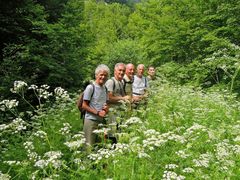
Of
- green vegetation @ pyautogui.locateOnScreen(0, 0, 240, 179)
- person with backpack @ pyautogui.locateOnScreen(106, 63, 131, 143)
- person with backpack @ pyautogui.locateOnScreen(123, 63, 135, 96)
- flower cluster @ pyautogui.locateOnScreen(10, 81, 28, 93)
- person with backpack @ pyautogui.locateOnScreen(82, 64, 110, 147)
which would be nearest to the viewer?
green vegetation @ pyautogui.locateOnScreen(0, 0, 240, 179)

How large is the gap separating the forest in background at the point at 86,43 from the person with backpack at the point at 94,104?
236cm

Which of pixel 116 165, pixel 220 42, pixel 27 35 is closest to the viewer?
pixel 116 165

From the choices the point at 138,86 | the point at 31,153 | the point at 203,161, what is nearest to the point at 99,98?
the point at 31,153

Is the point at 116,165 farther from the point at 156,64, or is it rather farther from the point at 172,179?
the point at 156,64

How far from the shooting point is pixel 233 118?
6.34 meters

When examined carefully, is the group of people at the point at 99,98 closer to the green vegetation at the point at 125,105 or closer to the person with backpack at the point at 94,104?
the person with backpack at the point at 94,104

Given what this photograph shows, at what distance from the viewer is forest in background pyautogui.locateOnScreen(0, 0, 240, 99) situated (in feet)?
32.0

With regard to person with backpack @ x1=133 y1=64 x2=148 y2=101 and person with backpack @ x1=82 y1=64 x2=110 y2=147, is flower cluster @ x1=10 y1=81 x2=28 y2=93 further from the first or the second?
person with backpack @ x1=133 y1=64 x2=148 y2=101

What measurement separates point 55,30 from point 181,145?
8372 mm

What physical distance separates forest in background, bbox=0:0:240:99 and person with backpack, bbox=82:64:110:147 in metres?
2.36

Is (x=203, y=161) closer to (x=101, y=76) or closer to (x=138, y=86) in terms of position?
(x=101, y=76)

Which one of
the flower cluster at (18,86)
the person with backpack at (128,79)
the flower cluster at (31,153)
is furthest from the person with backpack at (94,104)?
the person with backpack at (128,79)

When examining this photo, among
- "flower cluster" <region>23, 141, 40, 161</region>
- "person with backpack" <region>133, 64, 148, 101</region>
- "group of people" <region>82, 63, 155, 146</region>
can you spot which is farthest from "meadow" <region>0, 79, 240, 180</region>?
"person with backpack" <region>133, 64, 148, 101</region>

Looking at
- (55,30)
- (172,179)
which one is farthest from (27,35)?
(172,179)
